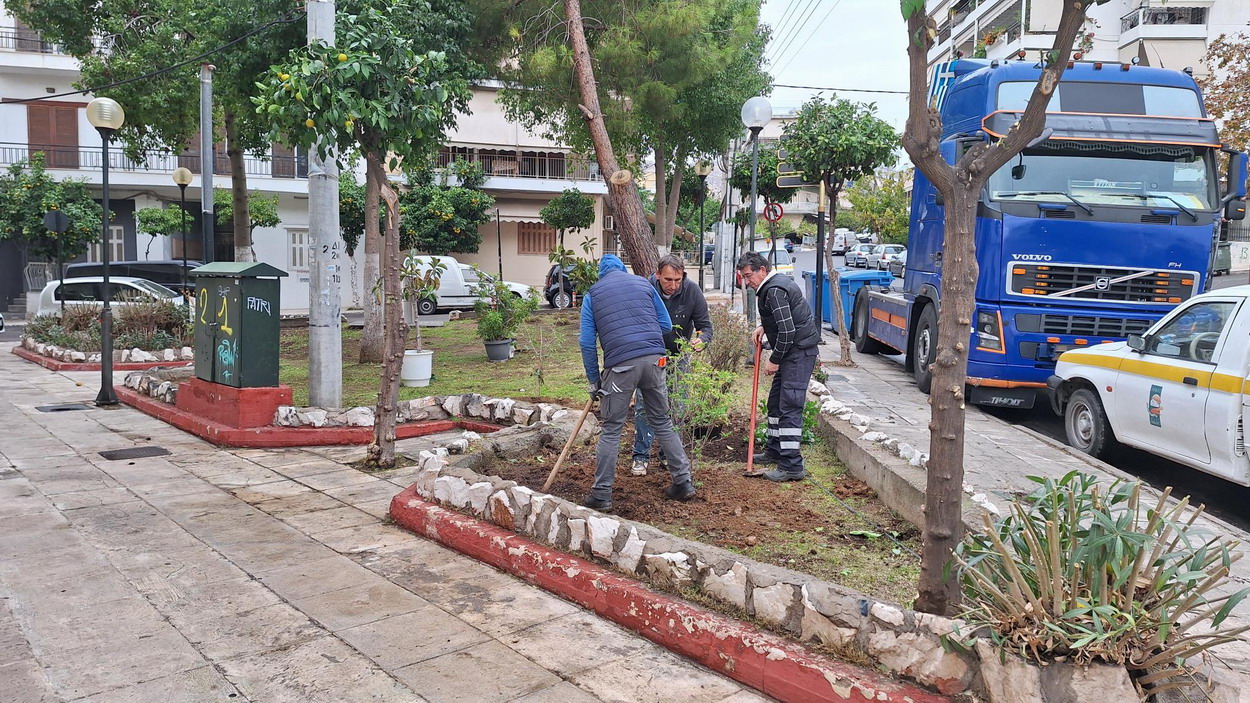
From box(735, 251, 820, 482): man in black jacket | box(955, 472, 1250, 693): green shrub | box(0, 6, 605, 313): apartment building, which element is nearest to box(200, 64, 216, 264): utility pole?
box(0, 6, 605, 313): apartment building

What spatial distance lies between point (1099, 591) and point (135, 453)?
797 cm

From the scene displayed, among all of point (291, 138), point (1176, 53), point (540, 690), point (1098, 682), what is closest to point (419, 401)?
point (291, 138)

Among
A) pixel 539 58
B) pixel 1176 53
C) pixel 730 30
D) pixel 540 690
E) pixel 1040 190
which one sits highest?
pixel 1176 53

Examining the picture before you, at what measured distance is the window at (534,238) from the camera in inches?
1380

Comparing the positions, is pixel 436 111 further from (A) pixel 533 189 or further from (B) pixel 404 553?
(A) pixel 533 189

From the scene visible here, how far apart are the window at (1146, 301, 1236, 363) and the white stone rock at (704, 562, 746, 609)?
15.5ft

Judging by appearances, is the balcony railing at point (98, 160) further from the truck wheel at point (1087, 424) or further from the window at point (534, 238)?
the truck wheel at point (1087, 424)

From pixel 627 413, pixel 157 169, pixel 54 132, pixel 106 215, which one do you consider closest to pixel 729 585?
pixel 627 413

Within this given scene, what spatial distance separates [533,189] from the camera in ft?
111

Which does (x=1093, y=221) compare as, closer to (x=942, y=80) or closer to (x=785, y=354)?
(x=942, y=80)

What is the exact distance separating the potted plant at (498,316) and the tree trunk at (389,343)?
5.18m

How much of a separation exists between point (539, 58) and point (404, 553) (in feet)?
30.2

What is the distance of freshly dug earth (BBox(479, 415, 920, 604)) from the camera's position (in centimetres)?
460

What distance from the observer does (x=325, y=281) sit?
9.47 meters
